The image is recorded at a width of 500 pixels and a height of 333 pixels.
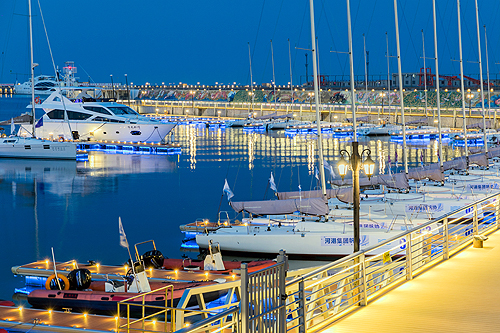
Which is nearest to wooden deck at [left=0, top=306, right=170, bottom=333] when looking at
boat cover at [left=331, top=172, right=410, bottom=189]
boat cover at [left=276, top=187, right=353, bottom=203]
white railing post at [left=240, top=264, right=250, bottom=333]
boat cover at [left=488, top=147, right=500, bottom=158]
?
white railing post at [left=240, top=264, right=250, bottom=333]

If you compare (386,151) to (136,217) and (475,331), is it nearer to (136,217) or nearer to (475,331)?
(136,217)

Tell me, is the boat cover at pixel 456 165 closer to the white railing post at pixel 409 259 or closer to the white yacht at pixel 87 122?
the white railing post at pixel 409 259

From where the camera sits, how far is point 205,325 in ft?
20.4

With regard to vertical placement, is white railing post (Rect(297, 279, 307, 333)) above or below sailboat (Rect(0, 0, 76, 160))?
below

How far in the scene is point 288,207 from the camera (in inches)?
919

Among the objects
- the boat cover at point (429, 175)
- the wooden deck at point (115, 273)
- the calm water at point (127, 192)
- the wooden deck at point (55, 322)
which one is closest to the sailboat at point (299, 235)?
the wooden deck at point (115, 273)

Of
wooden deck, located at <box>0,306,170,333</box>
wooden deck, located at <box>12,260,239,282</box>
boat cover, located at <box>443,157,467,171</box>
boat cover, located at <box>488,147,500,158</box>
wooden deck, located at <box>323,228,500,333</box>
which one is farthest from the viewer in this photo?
boat cover, located at <box>488,147,500,158</box>

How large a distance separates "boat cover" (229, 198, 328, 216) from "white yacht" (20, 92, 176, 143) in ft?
139

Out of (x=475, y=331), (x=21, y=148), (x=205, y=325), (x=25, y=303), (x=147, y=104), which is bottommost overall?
(x=25, y=303)

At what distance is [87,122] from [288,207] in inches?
1796

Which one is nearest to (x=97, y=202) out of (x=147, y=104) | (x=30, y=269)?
(x=30, y=269)

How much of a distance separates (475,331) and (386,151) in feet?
190

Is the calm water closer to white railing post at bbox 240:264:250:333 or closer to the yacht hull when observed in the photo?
the yacht hull

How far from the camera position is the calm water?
Result: 86.9 feet
